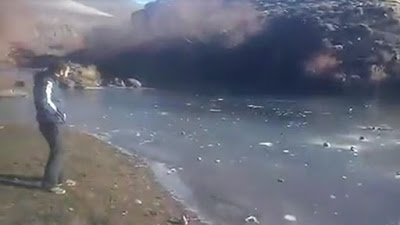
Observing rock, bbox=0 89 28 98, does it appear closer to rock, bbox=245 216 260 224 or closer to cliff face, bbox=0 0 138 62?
cliff face, bbox=0 0 138 62

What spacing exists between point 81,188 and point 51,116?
16cm

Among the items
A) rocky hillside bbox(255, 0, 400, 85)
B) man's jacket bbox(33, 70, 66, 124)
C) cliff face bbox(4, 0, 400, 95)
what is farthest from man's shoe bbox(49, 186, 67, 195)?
rocky hillside bbox(255, 0, 400, 85)

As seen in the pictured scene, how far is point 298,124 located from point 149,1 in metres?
0.50

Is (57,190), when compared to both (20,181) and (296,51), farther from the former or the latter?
(296,51)

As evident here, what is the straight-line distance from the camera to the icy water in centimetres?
148

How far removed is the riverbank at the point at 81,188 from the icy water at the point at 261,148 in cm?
4

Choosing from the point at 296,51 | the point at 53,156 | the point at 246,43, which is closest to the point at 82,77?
the point at 53,156

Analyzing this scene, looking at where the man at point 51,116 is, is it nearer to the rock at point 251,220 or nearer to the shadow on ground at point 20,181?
the shadow on ground at point 20,181

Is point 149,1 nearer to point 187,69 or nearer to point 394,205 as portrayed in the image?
point 187,69

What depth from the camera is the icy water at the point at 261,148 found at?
4.86ft

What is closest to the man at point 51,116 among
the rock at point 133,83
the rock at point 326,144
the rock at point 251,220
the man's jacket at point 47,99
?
the man's jacket at point 47,99

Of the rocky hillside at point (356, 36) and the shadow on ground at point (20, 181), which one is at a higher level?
the rocky hillside at point (356, 36)

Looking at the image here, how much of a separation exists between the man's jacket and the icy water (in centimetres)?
3

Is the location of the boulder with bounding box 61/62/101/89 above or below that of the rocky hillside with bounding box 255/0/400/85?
below
